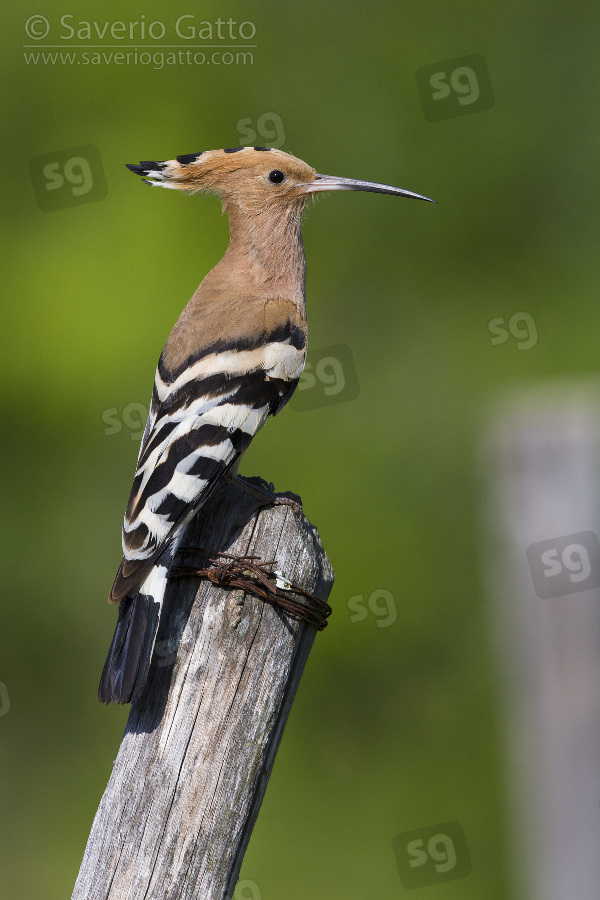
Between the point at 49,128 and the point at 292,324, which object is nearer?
the point at 292,324

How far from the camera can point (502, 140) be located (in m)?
6.42

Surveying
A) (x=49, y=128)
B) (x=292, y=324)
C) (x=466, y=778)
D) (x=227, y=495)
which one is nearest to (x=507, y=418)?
(x=292, y=324)

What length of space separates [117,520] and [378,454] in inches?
56.1

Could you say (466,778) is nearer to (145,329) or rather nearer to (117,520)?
(117,520)

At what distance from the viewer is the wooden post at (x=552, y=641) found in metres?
2.37

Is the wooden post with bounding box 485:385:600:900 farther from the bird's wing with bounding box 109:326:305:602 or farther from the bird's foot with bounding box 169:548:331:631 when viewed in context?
the bird's foot with bounding box 169:548:331:631
